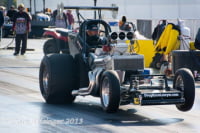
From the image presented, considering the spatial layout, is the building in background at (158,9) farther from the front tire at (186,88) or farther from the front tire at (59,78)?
the front tire at (186,88)

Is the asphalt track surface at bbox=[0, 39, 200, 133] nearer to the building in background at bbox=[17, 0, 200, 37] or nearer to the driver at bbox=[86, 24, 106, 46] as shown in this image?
the driver at bbox=[86, 24, 106, 46]

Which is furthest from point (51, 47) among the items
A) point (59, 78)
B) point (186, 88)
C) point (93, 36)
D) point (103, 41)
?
point (186, 88)

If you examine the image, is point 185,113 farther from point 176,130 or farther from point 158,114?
point 176,130

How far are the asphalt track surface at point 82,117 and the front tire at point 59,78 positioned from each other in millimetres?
170

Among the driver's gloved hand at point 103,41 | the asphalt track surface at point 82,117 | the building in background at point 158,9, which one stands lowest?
the asphalt track surface at point 82,117

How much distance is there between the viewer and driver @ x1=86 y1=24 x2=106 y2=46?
12.5m

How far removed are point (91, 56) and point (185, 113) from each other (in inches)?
76.9

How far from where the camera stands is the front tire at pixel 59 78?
11977 mm

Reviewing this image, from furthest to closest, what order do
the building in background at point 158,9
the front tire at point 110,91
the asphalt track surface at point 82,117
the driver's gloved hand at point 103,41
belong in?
the building in background at point 158,9
the driver's gloved hand at point 103,41
the front tire at point 110,91
the asphalt track surface at point 82,117

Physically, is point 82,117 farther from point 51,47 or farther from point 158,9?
point 158,9

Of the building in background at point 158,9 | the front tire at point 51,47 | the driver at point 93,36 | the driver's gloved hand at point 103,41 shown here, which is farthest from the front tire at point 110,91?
the building in background at point 158,9

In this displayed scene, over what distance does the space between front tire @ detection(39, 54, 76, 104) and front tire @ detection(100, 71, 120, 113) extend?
1.27 metres

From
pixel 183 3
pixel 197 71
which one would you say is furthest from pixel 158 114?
pixel 183 3

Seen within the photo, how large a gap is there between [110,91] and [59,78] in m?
1.76
